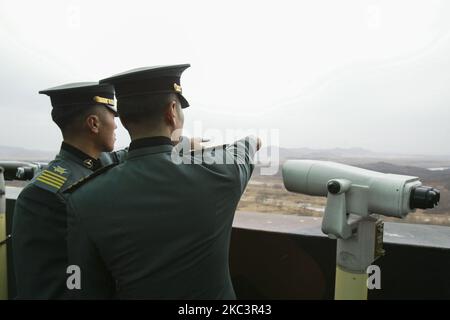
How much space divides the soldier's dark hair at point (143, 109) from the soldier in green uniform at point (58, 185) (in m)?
0.41

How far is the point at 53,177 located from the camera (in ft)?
3.90

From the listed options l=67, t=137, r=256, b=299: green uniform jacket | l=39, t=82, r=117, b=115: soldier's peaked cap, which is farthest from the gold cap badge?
l=39, t=82, r=117, b=115: soldier's peaked cap

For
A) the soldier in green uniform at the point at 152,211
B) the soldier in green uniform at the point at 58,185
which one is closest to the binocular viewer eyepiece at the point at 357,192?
the soldier in green uniform at the point at 152,211

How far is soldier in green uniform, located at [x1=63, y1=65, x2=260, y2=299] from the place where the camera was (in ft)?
2.78

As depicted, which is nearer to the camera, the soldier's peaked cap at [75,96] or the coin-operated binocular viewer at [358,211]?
the coin-operated binocular viewer at [358,211]

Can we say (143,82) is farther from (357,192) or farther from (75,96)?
(357,192)

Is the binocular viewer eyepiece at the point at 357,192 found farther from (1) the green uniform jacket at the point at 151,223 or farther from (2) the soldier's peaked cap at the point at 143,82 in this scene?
(2) the soldier's peaked cap at the point at 143,82

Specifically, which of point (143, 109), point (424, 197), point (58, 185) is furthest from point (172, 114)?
point (424, 197)

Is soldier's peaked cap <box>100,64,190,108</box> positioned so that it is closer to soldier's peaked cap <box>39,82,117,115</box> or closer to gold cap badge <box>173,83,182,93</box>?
gold cap badge <box>173,83,182,93</box>

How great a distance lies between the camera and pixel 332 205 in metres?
1.05

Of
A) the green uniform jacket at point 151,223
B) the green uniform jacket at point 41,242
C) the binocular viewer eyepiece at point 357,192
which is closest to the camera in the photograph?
the green uniform jacket at point 151,223

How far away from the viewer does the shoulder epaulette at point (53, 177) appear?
114cm
